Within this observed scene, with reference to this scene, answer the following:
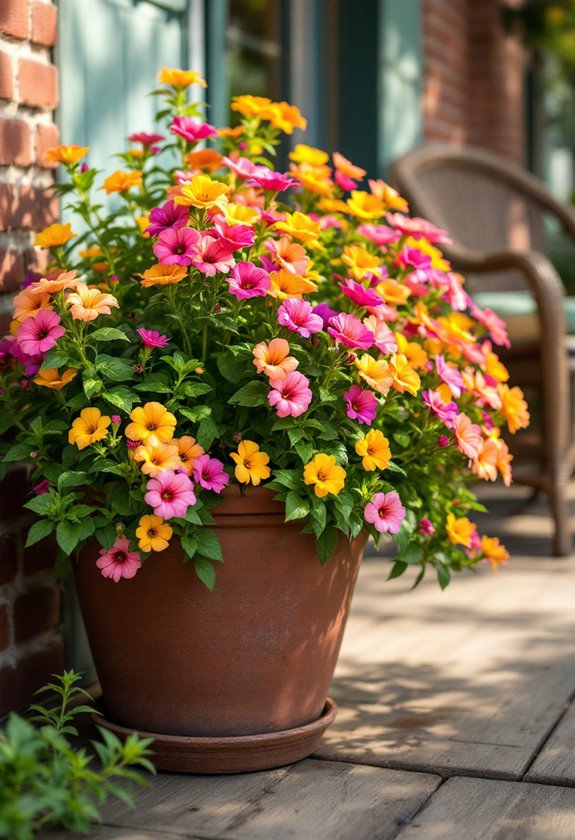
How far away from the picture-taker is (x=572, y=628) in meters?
2.48

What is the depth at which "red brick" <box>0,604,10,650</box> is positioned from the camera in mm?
1869

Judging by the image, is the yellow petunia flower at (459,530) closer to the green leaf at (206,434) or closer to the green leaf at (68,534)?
the green leaf at (206,434)

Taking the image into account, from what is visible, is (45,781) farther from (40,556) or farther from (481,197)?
(481,197)

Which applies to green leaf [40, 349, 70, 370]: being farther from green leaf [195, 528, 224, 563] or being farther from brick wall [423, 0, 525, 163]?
brick wall [423, 0, 525, 163]

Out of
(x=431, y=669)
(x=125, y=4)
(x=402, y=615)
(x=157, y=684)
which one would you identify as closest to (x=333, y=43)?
(x=125, y=4)

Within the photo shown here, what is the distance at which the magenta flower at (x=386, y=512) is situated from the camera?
164cm

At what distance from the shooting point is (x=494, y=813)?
1.57m

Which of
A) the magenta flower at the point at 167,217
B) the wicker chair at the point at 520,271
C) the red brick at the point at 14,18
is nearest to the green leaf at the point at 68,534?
the magenta flower at the point at 167,217

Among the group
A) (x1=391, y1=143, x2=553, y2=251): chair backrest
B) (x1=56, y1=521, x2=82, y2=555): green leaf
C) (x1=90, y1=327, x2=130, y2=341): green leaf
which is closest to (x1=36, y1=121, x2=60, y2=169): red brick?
(x1=90, y1=327, x2=130, y2=341): green leaf

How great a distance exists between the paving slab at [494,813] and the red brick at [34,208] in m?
1.11

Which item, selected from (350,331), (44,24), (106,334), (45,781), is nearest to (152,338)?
(106,334)

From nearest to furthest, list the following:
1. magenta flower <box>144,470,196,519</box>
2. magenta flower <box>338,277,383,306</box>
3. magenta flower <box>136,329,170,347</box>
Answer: magenta flower <box>144,470,196,519</box> → magenta flower <box>136,329,170,347</box> → magenta flower <box>338,277,383,306</box>

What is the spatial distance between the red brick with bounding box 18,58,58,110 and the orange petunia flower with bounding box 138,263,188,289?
50cm

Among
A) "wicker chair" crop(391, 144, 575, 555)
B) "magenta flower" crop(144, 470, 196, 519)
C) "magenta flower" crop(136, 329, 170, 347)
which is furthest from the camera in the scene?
"wicker chair" crop(391, 144, 575, 555)
